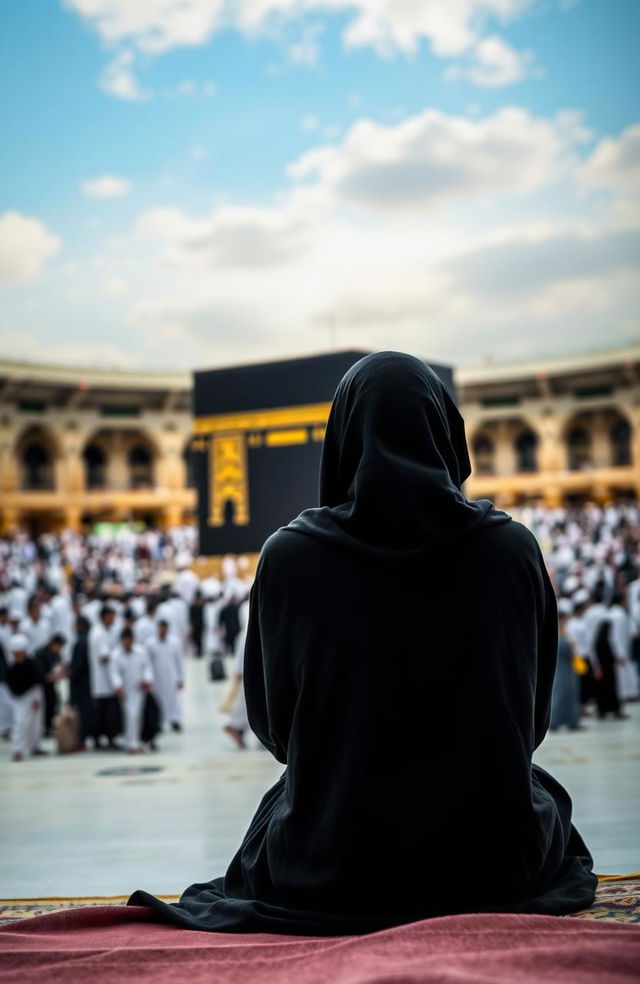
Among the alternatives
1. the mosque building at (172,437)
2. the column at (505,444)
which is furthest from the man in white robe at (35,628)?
the column at (505,444)

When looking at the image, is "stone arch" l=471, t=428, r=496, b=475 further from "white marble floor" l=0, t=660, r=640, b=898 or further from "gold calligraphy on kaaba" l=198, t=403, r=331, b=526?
"white marble floor" l=0, t=660, r=640, b=898

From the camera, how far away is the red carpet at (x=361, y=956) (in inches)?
54.1

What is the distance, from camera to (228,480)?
46.8 feet

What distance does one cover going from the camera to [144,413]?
33.8 metres

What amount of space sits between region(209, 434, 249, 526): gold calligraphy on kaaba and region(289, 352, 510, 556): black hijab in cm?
1205

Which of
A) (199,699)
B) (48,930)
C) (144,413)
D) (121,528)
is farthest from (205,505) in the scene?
(144,413)

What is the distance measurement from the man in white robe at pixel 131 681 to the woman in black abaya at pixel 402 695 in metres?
6.40

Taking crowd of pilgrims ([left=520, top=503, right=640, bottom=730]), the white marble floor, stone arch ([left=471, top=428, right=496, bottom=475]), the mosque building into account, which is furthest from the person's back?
stone arch ([left=471, top=428, right=496, bottom=475])

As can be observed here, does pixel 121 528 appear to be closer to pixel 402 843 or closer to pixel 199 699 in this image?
pixel 199 699

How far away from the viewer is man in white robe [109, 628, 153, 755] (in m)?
8.08

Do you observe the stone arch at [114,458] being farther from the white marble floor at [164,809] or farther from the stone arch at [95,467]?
the white marble floor at [164,809]

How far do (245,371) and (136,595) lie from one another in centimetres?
357

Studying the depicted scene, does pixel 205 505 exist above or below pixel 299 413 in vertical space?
below

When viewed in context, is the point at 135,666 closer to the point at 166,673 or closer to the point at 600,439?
the point at 166,673
